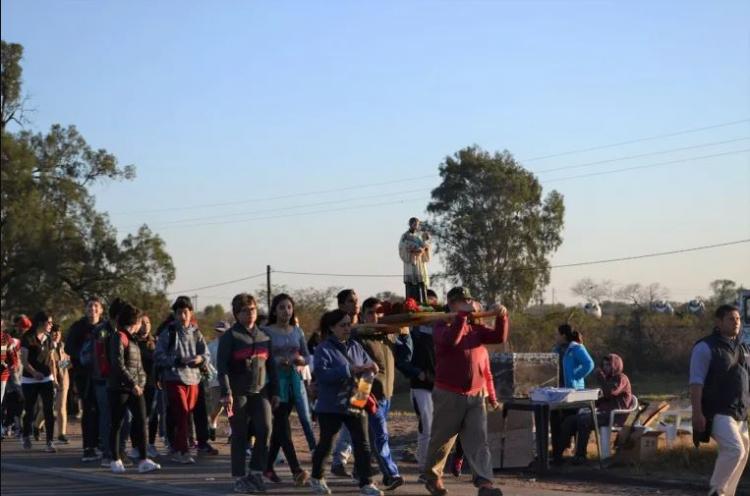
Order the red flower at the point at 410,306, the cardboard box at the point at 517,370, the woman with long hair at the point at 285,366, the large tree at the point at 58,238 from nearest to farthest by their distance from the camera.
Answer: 1. the red flower at the point at 410,306
2. the woman with long hair at the point at 285,366
3. the cardboard box at the point at 517,370
4. the large tree at the point at 58,238

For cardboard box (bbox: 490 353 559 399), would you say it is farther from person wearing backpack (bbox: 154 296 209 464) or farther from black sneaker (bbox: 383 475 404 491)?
black sneaker (bbox: 383 475 404 491)

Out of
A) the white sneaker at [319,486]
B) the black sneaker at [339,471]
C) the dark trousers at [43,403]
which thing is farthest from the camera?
the dark trousers at [43,403]

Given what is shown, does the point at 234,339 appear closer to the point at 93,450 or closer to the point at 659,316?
the point at 93,450

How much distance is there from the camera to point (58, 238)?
49250 millimetres

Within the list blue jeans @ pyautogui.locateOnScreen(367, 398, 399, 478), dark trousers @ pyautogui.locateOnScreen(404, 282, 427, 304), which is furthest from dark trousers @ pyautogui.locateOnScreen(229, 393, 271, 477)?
dark trousers @ pyautogui.locateOnScreen(404, 282, 427, 304)

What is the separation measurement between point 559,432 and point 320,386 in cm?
364

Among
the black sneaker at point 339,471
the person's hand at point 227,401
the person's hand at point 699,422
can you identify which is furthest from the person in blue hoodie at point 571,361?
the person's hand at point 227,401

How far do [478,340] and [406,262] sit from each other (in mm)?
4251

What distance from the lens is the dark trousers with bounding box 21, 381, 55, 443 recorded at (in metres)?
16.6

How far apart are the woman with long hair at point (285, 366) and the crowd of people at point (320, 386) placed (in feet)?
0.05

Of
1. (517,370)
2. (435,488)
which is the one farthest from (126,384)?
(517,370)

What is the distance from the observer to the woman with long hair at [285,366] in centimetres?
1264

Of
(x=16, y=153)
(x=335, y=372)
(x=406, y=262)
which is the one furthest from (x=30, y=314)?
(x=335, y=372)

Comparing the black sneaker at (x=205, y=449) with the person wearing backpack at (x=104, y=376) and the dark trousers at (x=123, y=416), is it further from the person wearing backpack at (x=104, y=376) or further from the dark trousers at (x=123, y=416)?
the dark trousers at (x=123, y=416)
